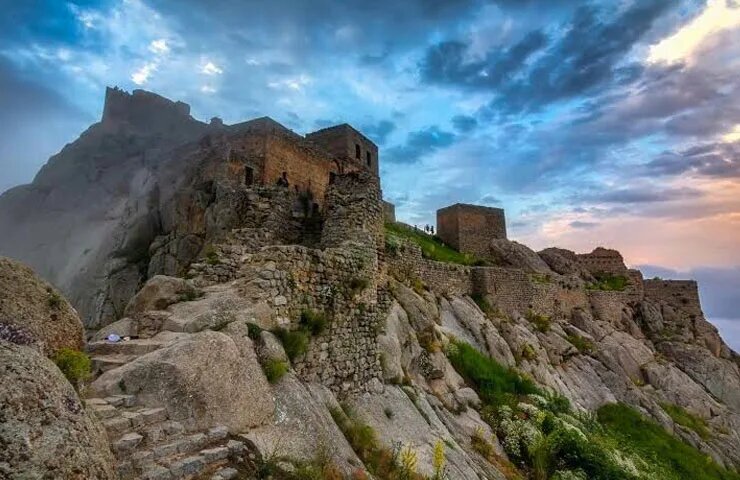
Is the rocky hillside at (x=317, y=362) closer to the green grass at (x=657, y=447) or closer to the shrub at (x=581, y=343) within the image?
the green grass at (x=657, y=447)

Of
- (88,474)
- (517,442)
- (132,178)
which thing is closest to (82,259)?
(132,178)

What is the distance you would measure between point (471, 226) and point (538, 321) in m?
17.1

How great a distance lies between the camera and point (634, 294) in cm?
4303

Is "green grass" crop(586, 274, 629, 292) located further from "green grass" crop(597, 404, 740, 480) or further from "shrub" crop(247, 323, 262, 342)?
"shrub" crop(247, 323, 262, 342)

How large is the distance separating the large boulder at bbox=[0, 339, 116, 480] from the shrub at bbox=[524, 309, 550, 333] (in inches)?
1142

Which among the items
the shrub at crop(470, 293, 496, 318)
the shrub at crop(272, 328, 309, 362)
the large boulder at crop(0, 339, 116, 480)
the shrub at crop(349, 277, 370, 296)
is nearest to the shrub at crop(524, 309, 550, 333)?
the shrub at crop(470, 293, 496, 318)

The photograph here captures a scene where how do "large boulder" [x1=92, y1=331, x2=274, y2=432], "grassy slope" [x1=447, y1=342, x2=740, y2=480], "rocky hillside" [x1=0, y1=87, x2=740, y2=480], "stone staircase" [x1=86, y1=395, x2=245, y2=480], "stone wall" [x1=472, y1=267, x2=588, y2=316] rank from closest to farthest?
"stone staircase" [x1=86, y1=395, x2=245, y2=480] < "rocky hillside" [x1=0, y1=87, x2=740, y2=480] < "large boulder" [x1=92, y1=331, x2=274, y2=432] < "grassy slope" [x1=447, y1=342, x2=740, y2=480] < "stone wall" [x1=472, y1=267, x2=588, y2=316]

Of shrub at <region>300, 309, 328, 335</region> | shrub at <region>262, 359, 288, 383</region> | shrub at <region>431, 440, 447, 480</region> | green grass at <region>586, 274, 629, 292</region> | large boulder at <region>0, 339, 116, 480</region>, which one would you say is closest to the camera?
large boulder at <region>0, 339, 116, 480</region>

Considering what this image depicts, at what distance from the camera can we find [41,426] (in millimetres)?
3557

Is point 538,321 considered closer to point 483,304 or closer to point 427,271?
point 483,304

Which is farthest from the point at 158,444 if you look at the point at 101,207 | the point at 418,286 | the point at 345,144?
the point at 101,207

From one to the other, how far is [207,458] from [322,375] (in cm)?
467

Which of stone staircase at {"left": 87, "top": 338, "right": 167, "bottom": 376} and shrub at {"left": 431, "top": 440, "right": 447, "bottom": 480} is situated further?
shrub at {"left": 431, "top": 440, "right": 447, "bottom": 480}

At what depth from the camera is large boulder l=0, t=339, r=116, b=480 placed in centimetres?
330
